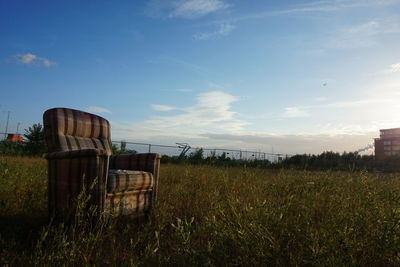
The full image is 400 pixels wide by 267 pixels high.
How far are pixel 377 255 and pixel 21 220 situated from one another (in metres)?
3.01

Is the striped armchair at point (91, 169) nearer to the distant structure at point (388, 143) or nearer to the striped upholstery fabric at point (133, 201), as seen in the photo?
the striped upholstery fabric at point (133, 201)

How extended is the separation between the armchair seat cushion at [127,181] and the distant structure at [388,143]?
2302cm

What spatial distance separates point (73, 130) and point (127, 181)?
1148 mm

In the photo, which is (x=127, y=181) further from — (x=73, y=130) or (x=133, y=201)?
(x=73, y=130)

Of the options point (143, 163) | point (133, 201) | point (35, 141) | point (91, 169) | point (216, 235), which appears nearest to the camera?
point (216, 235)

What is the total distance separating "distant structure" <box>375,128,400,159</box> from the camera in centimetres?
2187

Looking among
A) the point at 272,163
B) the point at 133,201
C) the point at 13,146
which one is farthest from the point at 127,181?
the point at 13,146

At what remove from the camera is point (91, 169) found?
2658 mm

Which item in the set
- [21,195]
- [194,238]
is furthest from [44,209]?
[194,238]

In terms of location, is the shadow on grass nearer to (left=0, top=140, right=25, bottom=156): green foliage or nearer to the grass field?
the grass field

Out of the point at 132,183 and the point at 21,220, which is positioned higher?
the point at 132,183

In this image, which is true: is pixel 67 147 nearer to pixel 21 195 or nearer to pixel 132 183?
pixel 21 195

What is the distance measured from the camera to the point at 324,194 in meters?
3.47

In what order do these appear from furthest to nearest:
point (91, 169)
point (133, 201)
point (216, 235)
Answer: point (133, 201), point (91, 169), point (216, 235)
